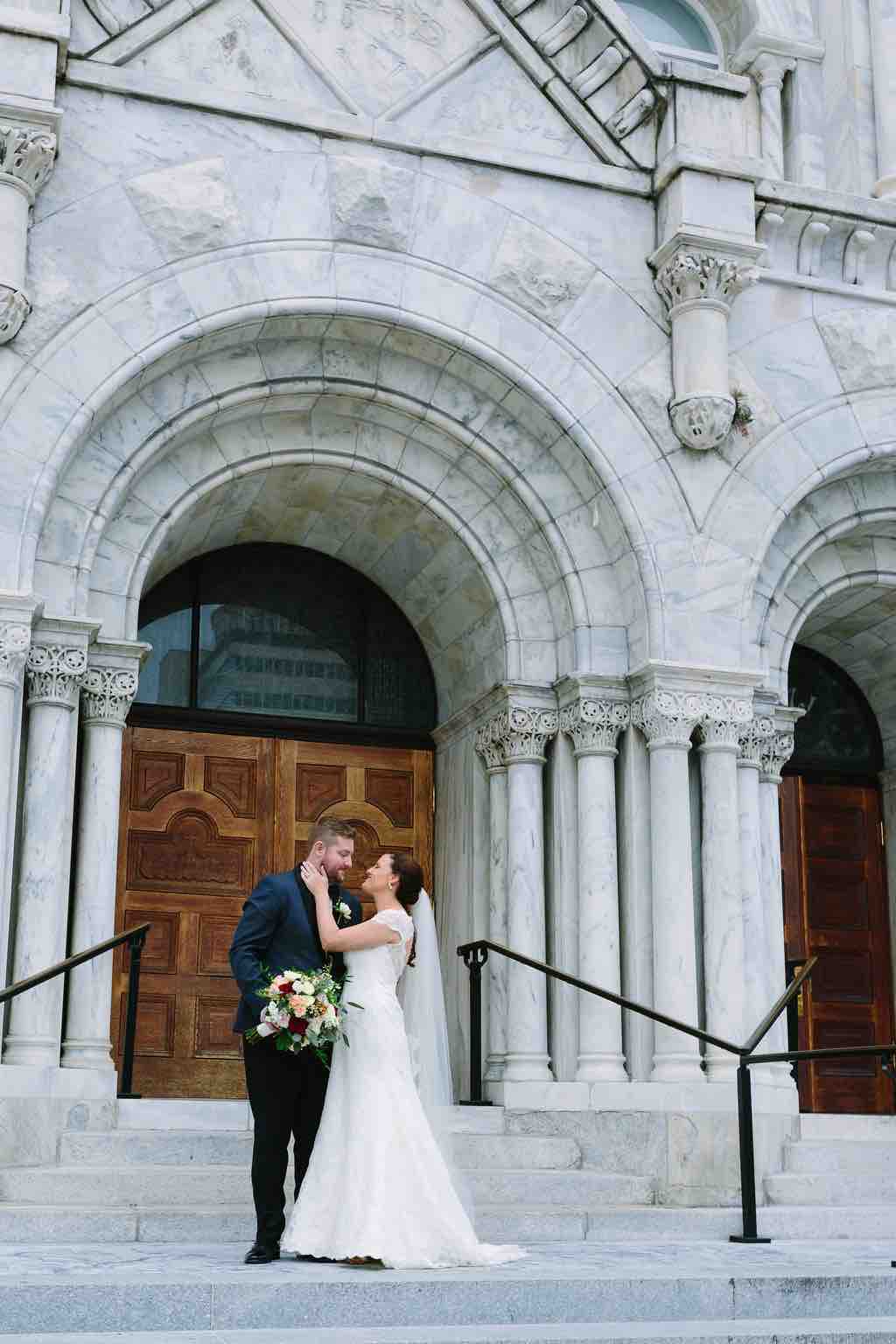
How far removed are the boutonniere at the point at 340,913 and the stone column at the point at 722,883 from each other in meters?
3.65

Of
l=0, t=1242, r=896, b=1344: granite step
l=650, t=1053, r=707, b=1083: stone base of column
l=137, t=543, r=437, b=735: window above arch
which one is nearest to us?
l=0, t=1242, r=896, b=1344: granite step

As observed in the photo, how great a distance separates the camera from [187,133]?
1066 cm

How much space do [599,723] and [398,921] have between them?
383 cm

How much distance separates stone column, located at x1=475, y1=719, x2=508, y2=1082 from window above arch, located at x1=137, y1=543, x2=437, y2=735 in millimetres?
1199

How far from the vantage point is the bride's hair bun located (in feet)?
25.0

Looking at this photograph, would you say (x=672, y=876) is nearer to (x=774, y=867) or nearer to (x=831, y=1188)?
(x=774, y=867)

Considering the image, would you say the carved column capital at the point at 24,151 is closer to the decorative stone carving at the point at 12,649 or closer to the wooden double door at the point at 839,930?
the decorative stone carving at the point at 12,649

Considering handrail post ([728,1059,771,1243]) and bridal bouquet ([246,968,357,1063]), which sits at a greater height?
bridal bouquet ([246,968,357,1063])

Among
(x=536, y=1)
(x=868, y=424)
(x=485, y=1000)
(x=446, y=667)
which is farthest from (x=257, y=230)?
(x=485, y=1000)

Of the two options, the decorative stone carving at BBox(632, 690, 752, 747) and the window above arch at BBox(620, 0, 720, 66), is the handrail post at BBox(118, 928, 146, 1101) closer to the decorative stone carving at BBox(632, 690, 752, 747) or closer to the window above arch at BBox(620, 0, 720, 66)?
the decorative stone carving at BBox(632, 690, 752, 747)

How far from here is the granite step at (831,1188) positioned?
9.55 meters

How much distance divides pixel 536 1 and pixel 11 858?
6801 millimetres

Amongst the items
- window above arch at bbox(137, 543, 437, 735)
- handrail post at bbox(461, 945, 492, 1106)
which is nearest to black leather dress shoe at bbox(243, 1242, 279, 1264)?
handrail post at bbox(461, 945, 492, 1106)

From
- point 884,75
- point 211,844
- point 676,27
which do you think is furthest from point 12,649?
point 676,27
